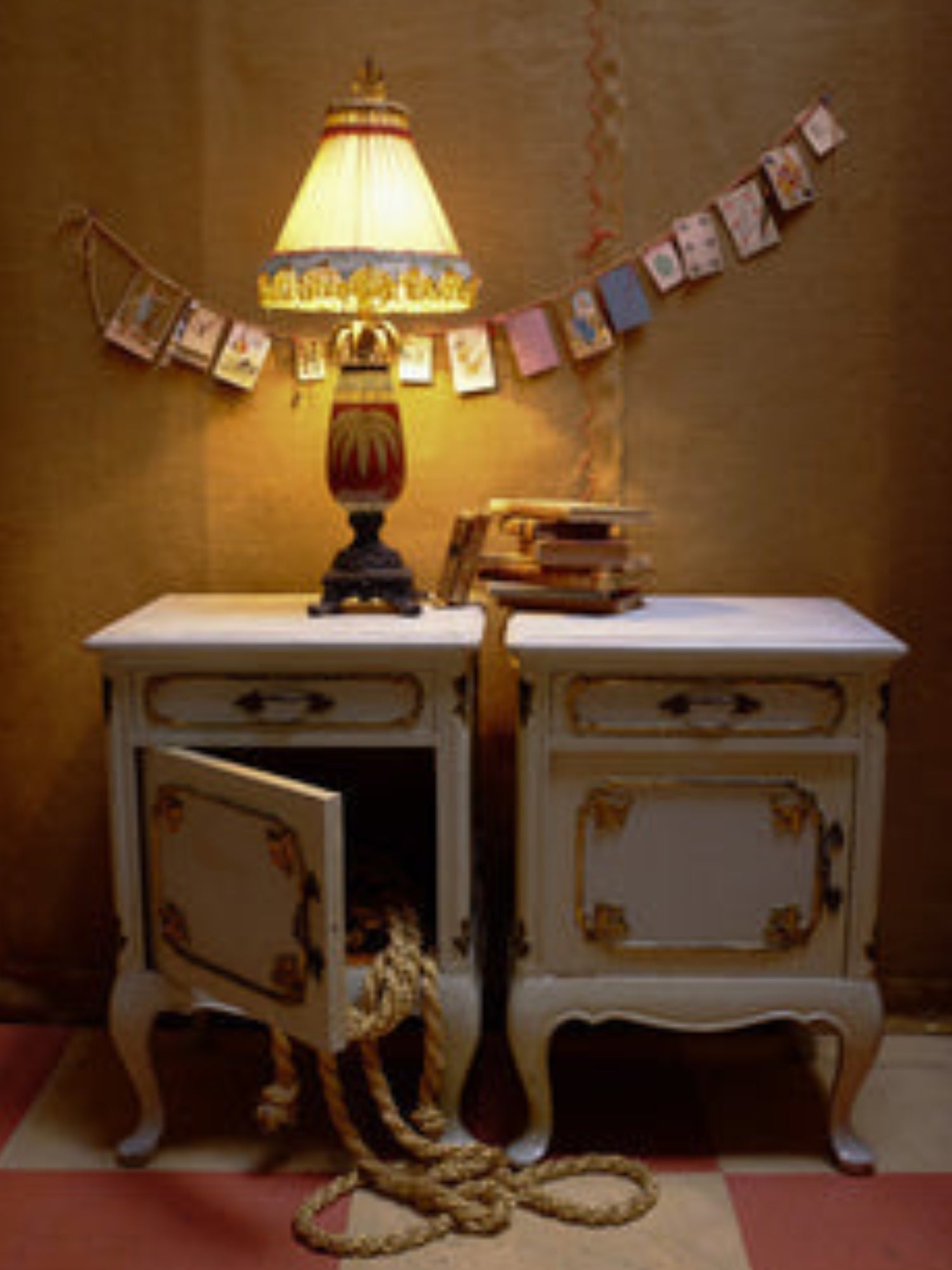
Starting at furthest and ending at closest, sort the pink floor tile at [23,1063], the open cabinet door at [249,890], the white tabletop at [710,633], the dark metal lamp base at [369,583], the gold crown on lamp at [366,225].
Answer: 1. the pink floor tile at [23,1063]
2. the dark metal lamp base at [369,583]
3. the gold crown on lamp at [366,225]
4. the white tabletop at [710,633]
5. the open cabinet door at [249,890]

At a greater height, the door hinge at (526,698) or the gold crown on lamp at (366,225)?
the gold crown on lamp at (366,225)

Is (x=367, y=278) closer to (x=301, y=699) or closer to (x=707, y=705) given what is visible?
(x=301, y=699)

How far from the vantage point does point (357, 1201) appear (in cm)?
195

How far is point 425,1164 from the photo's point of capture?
200cm

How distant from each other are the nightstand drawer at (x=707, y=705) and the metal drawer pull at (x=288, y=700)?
0.31 meters

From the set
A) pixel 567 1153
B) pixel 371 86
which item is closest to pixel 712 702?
pixel 567 1153

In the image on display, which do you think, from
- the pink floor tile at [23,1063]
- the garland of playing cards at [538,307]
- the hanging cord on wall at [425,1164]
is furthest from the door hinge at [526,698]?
the pink floor tile at [23,1063]

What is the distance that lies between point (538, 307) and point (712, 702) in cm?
76

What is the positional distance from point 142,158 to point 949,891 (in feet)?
5.91

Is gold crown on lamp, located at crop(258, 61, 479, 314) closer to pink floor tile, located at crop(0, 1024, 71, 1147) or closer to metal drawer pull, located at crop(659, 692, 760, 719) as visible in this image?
metal drawer pull, located at crop(659, 692, 760, 719)

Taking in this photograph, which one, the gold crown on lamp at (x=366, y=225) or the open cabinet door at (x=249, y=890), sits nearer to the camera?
the open cabinet door at (x=249, y=890)

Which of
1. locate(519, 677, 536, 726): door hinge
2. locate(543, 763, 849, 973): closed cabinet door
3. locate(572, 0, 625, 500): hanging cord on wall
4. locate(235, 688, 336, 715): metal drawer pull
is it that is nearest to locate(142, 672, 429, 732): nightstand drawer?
locate(235, 688, 336, 715): metal drawer pull

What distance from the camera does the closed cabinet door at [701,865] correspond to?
192 centimetres

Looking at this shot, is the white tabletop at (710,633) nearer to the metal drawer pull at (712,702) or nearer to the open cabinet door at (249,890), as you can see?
the metal drawer pull at (712,702)
